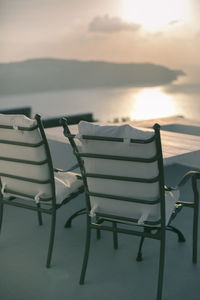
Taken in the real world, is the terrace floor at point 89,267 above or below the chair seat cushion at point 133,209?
below

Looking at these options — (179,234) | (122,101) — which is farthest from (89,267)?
(122,101)

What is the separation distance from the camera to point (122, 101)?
30.1 ft

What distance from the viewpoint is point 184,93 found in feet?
31.0

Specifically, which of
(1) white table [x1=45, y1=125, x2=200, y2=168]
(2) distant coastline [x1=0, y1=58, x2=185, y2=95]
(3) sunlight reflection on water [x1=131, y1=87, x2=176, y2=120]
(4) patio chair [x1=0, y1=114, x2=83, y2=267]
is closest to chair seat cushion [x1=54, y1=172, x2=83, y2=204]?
(4) patio chair [x1=0, y1=114, x2=83, y2=267]

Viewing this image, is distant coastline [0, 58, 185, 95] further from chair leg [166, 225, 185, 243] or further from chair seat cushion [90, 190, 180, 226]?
chair seat cushion [90, 190, 180, 226]

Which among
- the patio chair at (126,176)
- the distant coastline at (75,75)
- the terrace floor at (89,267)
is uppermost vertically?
the distant coastline at (75,75)

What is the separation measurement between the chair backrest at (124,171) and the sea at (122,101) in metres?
6.39

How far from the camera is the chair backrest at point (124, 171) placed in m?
1.71

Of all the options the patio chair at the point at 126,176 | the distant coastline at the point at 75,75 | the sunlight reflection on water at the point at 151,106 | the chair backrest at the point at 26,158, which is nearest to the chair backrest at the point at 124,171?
the patio chair at the point at 126,176

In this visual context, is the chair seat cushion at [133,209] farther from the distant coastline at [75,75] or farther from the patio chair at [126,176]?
the distant coastline at [75,75]

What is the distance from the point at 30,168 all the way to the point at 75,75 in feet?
24.8

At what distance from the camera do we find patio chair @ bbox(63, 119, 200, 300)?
1.72m

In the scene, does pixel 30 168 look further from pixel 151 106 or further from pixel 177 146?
pixel 151 106

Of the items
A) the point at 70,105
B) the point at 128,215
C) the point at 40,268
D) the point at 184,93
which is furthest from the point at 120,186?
the point at 184,93
